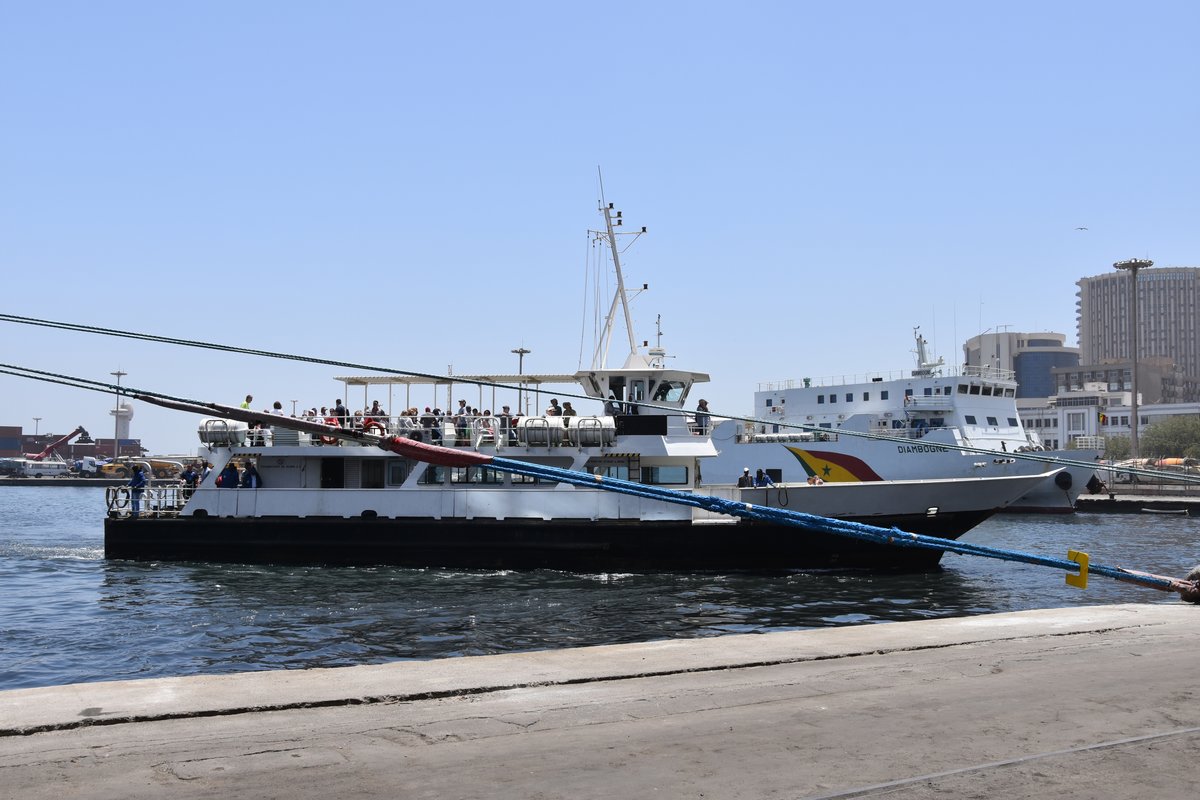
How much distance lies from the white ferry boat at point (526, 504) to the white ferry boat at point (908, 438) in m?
19.5

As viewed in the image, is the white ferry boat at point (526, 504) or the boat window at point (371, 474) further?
the boat window at point (371, 474)

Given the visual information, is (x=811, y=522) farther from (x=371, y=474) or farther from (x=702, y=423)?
(x=371, y=474)

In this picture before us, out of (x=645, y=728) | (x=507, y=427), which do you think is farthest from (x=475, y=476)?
(x=645, y=728)

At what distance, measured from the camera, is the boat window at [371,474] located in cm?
2566

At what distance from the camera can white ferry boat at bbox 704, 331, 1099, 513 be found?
148 feet

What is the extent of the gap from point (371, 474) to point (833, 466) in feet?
82.1

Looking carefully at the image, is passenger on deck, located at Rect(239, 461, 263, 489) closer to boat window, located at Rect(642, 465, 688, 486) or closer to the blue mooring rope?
boat window, located at Rect(642, 465, 688, 486)

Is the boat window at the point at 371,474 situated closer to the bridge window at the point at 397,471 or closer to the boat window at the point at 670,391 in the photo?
the bridge window at the point at 397,471

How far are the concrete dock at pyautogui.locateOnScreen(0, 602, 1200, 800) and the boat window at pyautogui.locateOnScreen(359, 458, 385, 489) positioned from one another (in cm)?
1630

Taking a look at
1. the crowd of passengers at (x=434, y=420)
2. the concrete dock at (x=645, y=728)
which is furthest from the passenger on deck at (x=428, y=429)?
the concrete dock at (x=645, y=728)

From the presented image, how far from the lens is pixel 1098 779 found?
6051 millimetres

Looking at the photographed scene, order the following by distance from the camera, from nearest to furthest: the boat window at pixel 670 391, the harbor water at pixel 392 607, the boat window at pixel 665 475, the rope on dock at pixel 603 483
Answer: the rope on dock at pixel 603 483, the harbor water at pixel 392 607, the boat window at pixel 665 475, the boat window at pixel 670 391

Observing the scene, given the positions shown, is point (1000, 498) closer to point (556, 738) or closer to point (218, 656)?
point (218, 656)

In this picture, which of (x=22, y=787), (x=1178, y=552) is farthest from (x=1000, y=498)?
(x=22, y=787)
